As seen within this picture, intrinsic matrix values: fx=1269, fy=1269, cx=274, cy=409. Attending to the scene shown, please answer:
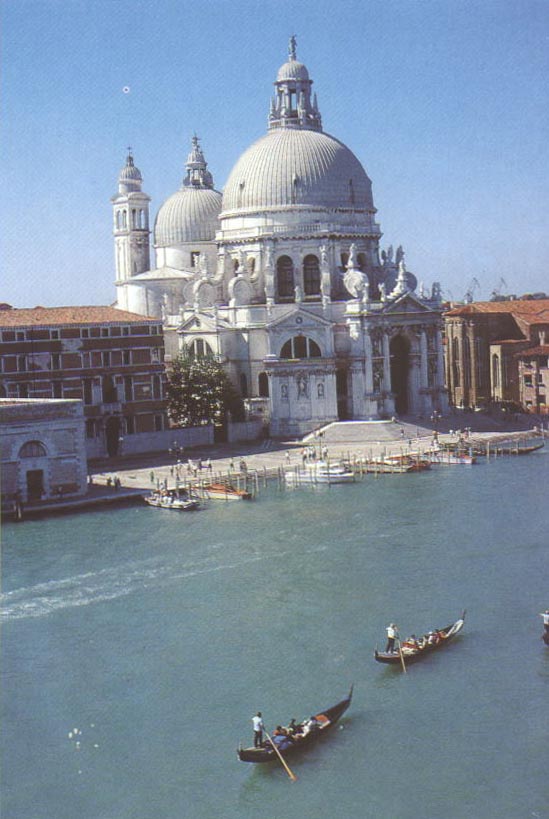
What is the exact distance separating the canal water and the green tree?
683 inches

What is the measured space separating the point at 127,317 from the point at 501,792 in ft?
128

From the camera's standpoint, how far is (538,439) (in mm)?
60781

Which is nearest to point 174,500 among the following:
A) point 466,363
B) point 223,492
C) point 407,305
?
point 223,492

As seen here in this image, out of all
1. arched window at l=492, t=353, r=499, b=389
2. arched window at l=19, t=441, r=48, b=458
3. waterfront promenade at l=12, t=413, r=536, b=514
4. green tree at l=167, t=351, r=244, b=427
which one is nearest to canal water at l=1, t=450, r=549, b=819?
arched window at l=19, t=441, r=48, b=458

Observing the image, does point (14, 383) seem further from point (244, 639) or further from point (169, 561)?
point (244, 639)

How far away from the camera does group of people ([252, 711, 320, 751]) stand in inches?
847

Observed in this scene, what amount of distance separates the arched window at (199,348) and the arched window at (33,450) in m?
19.3

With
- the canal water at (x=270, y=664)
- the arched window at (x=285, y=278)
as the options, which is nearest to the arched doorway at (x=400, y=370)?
the arched window at (x=285, y=278)

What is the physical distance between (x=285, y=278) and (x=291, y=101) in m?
10.7

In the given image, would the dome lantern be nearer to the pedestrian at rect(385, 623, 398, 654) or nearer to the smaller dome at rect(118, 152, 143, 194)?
the smaller dome at rect(118, 152, 143, 194)

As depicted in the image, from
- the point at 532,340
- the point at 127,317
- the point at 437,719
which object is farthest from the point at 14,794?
the point at 532,340

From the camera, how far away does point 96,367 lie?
54.5 metres

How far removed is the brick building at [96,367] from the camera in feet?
172

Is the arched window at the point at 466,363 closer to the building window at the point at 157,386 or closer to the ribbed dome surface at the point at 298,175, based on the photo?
the ribbed dome surface at the point at 298,175
